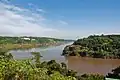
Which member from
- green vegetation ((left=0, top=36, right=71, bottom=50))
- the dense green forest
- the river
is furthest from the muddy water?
green vegetation ((left=0, top=36, right=71, bottom=50))

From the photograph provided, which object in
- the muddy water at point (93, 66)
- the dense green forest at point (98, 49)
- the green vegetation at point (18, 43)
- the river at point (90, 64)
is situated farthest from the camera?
the green vegetation at point (18, 43)

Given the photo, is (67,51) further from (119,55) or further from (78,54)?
(119,55)

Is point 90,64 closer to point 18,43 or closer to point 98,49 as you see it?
point 98,49

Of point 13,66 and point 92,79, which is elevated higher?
point 13,66

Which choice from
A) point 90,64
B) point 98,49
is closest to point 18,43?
point 98,49

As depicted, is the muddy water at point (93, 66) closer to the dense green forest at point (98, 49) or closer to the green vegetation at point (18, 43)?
the dense green forest at point (98, 49)

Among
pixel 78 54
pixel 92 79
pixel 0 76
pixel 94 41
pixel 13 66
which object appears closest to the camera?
pixel 0 76

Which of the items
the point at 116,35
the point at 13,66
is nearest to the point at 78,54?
the point at 116,35

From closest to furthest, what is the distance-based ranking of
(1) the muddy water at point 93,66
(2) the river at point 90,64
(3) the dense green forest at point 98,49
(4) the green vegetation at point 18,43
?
(1) the muddy water at point 93,66 → (2) the river at point 90,64 → (3) the dense green forest at point 98,49 → (4) the green vegetation at point 18,43

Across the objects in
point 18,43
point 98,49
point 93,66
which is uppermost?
point 98,49

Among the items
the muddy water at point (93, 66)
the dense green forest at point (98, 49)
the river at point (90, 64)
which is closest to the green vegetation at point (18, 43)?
the dense green forest at point (98, 49)

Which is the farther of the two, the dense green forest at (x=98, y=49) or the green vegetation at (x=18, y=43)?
the green vegetation at (x=18, y=43)
